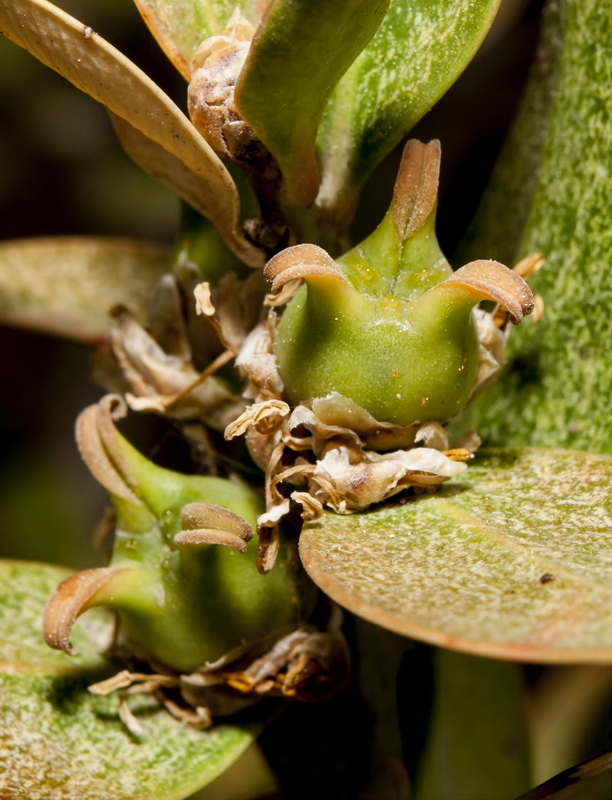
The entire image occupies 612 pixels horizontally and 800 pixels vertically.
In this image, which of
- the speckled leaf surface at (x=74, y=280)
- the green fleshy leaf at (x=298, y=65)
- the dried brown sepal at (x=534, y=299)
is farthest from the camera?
the speckled leaf surface at (x=74, y=280)

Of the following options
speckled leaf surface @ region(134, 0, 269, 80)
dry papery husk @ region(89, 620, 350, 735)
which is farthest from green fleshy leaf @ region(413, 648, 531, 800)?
speckled leaf surface @ region(134, 0, 269, 80)

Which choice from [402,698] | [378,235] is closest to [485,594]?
[378,235]

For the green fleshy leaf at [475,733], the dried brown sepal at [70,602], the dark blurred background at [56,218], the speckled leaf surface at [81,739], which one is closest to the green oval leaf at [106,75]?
the dried brown sepal at [70,602]

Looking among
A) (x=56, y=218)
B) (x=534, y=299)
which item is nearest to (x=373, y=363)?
(x=534, y=299)

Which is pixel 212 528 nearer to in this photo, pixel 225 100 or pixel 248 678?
pixel 248 678

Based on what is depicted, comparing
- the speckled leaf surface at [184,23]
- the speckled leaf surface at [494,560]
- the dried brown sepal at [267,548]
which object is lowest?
the dried brown sepal at [267,548]

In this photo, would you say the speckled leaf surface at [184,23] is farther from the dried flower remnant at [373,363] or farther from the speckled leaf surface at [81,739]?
the speckled leaf surface at [81,739]

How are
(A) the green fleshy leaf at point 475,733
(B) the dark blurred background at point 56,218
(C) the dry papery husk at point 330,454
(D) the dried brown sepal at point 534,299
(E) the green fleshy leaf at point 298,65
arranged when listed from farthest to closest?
(B) the dark blurred background at point 56,218 < (A) the green fleshy leaf at point 475,733 < (D) the dried brown sepal at point 534,299 < (C) the dry papery husk at point 330,454 < (E) the green fleshy leaf at point 298,65

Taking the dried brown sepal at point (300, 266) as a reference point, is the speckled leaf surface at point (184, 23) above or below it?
above
